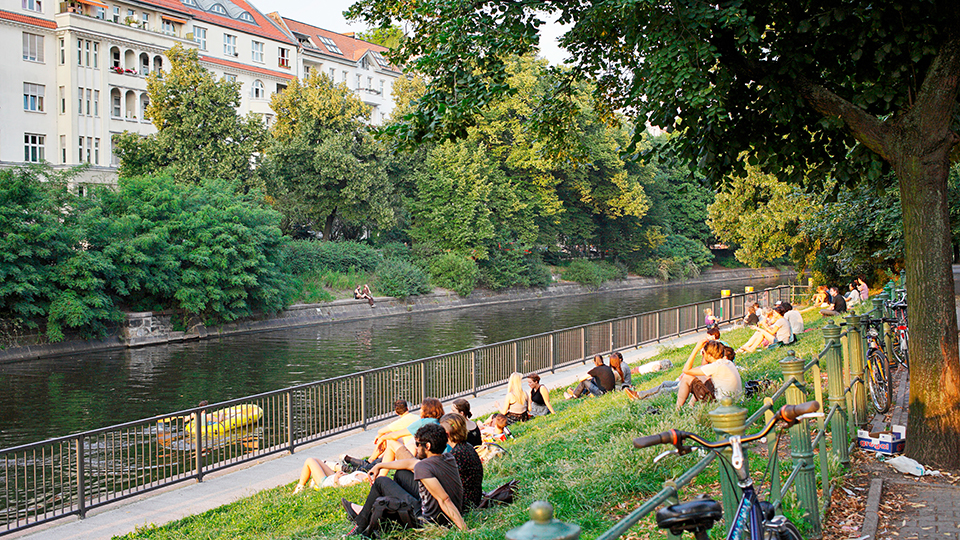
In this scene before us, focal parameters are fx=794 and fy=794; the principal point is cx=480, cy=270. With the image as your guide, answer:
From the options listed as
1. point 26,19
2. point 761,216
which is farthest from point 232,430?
point 26,19

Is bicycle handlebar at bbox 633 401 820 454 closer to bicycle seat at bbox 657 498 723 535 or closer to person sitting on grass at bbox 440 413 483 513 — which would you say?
bicycle seat at bbox 657 498 723 535

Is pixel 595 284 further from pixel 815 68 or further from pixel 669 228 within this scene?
pixel 815 68

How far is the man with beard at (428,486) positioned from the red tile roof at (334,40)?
71.3m

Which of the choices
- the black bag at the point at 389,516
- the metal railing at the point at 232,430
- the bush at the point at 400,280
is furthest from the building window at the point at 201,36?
the black bag at the point at 389,516

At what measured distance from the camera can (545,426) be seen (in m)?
12.4

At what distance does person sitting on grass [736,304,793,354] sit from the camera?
17.5 metres

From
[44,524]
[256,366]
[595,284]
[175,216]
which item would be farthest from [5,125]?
[44,524]

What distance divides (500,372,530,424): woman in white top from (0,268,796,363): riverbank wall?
904 inches

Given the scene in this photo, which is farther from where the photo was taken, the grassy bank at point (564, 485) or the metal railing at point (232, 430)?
the metal railing at point (232, 430)

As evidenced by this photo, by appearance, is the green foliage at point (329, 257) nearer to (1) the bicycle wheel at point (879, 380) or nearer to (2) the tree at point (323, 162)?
(2) the tree at point (323, 162)

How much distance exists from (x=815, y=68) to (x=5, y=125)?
5173cm

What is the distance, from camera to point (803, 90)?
8359 millimetres

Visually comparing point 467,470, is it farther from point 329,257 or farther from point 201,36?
point 201,36

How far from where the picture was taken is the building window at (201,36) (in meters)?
60.6
